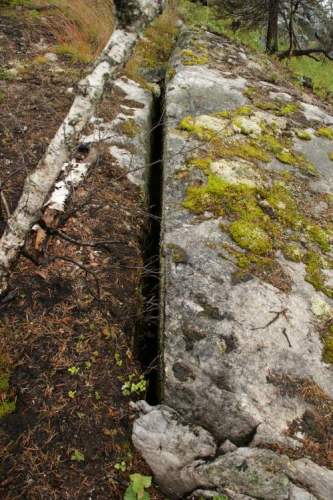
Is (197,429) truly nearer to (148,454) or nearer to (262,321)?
(148,454)

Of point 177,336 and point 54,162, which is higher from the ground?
point 54,162

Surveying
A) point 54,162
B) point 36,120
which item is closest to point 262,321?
point 54,162

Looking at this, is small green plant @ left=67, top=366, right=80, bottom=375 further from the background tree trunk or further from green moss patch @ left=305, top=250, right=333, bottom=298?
the background tree trunk

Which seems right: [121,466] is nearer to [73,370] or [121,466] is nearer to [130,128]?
[73,370]

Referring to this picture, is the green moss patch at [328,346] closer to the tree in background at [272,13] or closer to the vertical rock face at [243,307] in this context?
the vertical rock face at [243,307]

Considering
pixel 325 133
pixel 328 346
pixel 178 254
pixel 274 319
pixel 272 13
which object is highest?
pixel 272 13

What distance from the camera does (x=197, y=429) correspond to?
104 inches

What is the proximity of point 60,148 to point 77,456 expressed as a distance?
201cm

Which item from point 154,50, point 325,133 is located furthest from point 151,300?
point 154,50

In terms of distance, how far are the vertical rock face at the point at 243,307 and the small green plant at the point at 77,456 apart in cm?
37

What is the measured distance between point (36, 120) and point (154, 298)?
10.00 feet

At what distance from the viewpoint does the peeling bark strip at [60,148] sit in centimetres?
262

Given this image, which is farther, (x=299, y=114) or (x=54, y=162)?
(x=299, y=114)

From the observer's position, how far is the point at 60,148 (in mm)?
2656
